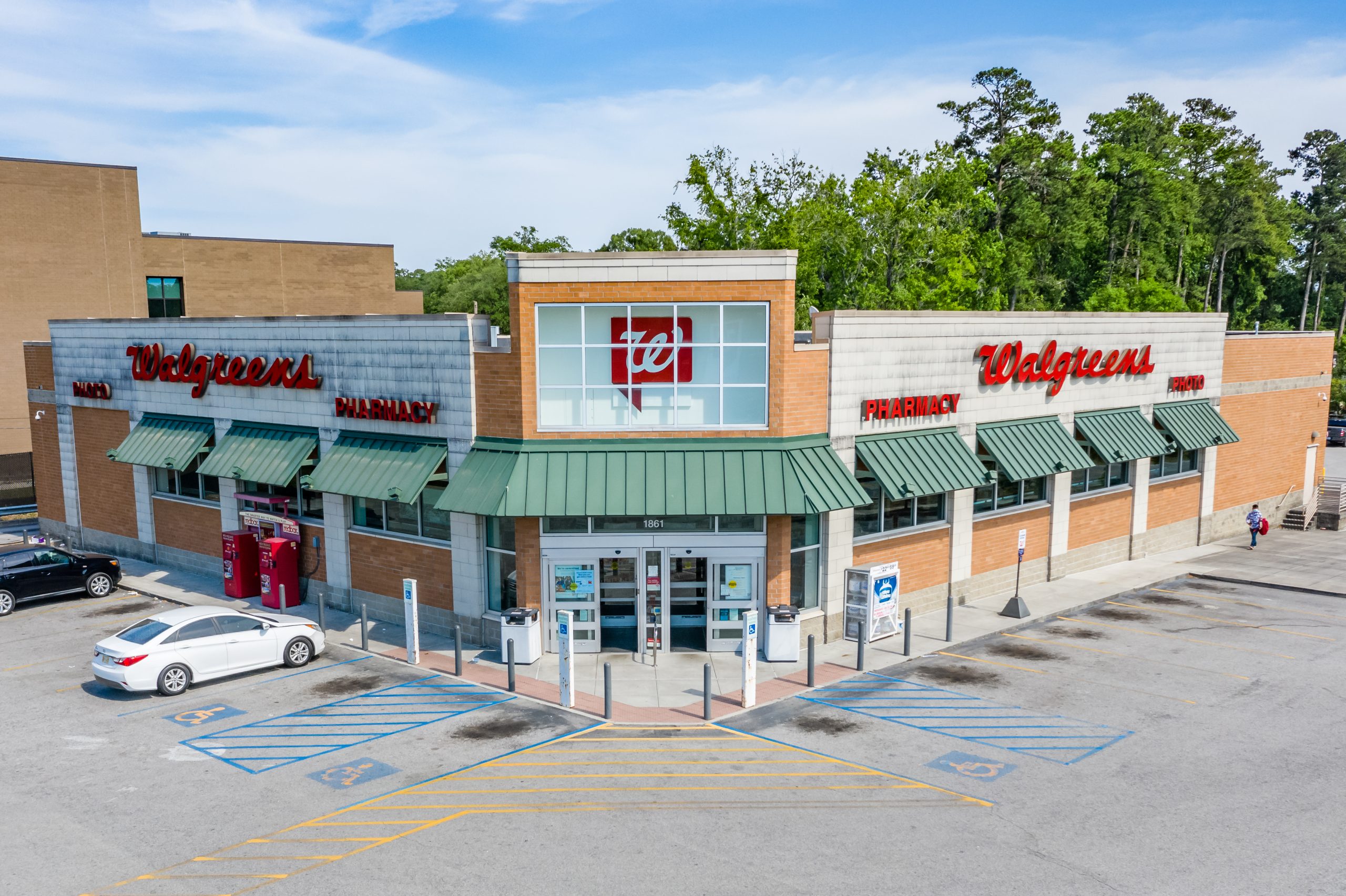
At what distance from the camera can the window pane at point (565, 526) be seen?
67.7 feet

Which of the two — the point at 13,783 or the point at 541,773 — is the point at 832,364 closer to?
the point at 541,773

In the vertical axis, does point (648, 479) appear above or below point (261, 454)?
above

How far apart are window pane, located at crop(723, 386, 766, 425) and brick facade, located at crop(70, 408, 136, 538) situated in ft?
67.2

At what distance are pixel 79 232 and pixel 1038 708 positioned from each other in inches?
1829

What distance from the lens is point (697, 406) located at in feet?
68.0

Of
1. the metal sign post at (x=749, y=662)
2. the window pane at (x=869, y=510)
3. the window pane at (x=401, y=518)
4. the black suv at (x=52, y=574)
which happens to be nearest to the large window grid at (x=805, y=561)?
the window pane at (x=869, y=510)

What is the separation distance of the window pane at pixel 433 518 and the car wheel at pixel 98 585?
1059 cm

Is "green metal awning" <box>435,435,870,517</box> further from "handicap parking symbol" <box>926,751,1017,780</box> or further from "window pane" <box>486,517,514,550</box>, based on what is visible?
"handicap parking symbol" <box>926,751,1017,780</box>

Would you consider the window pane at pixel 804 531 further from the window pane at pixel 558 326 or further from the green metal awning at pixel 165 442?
the green metal awning at pixel 165 442

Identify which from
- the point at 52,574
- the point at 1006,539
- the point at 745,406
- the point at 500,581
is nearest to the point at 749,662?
the point at 745,406

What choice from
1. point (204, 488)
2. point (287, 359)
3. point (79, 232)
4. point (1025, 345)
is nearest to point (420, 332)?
point (287, 359)

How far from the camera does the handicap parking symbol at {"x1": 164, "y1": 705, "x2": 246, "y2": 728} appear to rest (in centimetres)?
1719

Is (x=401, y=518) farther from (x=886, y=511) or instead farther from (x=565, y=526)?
(x=886, y=511)

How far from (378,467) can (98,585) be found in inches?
402
